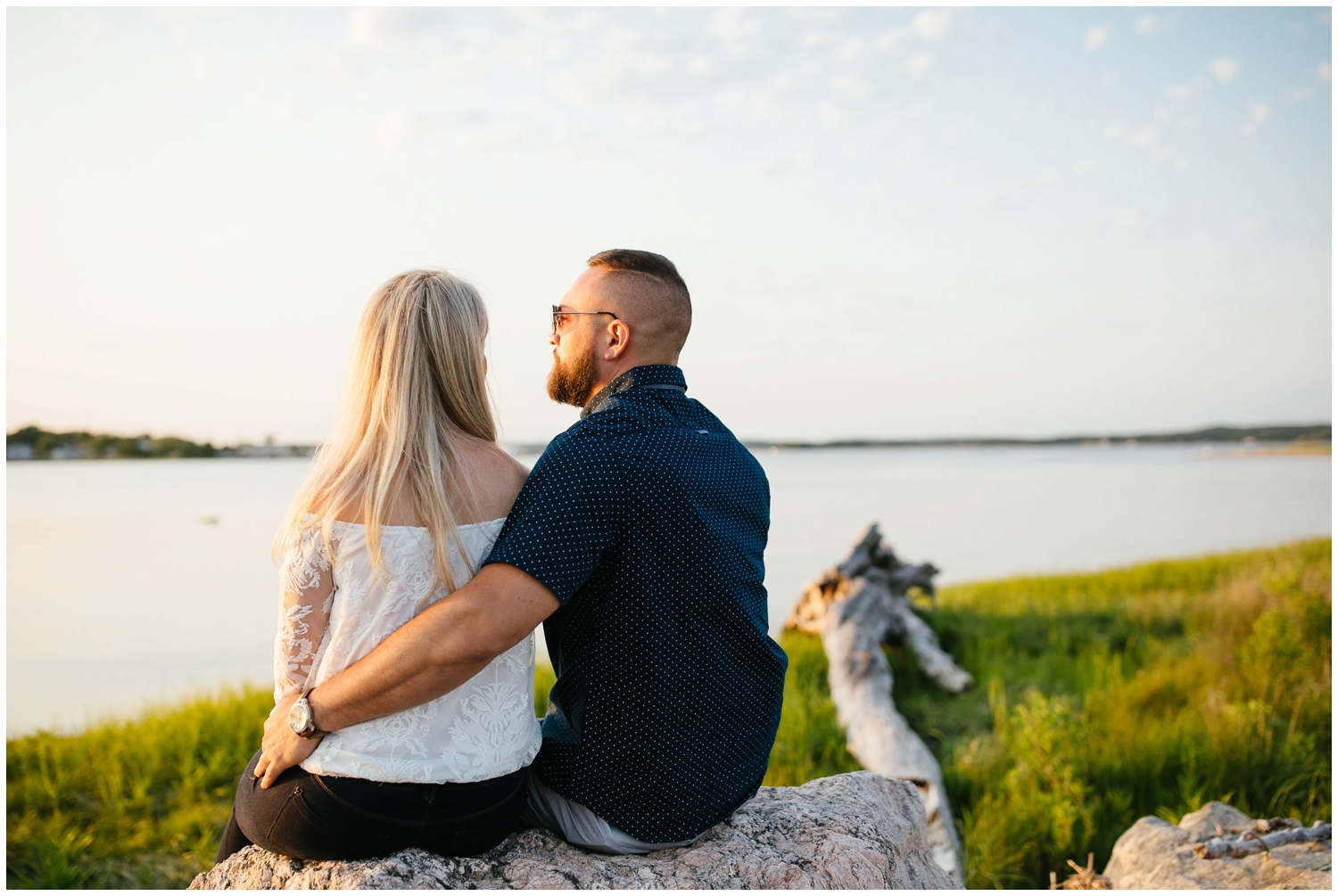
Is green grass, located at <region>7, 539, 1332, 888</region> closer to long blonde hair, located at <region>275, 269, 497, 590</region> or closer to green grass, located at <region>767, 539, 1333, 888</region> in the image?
green grass, located at <region>767, 539, 1333, 888</region>

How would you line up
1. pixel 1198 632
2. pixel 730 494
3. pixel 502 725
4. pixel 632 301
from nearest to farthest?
1. pixel 502 725
2. pixel 730 494
3. pixel 632 301
4. pixel 1198 632

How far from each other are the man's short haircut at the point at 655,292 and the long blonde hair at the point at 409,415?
506mm

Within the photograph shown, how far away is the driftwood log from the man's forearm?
9.52 ft

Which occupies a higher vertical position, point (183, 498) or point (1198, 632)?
point (1198, 632)

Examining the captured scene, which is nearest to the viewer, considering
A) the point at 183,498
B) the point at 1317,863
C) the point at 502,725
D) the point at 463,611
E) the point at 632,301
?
the point at 463,611

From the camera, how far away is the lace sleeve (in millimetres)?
2246

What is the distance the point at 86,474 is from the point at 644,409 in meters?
38.9

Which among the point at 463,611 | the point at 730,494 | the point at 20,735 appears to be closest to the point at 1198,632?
the point at 730,494

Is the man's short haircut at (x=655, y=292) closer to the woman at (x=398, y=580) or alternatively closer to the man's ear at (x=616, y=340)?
the man's ear at (x=616, y=340)

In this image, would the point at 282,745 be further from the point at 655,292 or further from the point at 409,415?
the point at 655,292

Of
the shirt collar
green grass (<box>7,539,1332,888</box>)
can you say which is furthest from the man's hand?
green grass (<box>7,539,1332,888</box>)

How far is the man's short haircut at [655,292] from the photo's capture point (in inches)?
109

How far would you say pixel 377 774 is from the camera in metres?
2.26

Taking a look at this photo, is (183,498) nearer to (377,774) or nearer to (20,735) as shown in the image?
(20,735)
